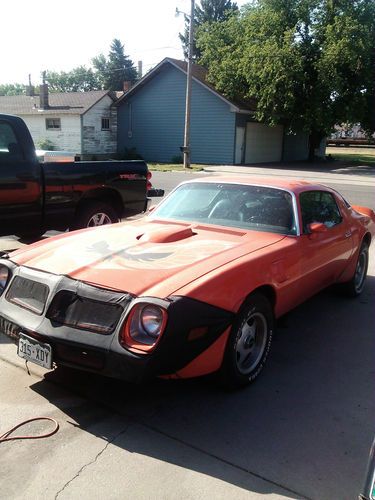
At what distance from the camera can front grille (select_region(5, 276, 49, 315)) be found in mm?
3310

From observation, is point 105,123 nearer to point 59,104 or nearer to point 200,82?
point 59,104

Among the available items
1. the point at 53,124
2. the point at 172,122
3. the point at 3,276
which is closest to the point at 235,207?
the point at 3,276

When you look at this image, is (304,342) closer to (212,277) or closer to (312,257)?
(312,257)

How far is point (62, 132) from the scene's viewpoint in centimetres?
3422

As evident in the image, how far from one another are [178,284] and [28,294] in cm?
110

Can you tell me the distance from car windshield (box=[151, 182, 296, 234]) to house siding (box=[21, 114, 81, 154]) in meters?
29.8

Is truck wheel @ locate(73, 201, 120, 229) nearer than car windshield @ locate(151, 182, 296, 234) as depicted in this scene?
No

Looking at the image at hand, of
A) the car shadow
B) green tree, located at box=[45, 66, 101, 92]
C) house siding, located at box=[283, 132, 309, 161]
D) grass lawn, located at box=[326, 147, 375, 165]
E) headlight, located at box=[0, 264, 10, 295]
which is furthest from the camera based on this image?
A: green tree, located at box=[45, 66, 101, 92]

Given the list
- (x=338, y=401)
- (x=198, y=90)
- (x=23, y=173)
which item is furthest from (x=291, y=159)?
(x=338, y=401)

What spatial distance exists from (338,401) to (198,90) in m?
29.0

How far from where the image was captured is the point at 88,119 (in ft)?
109

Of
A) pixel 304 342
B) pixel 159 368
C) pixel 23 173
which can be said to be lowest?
pixel 304 342

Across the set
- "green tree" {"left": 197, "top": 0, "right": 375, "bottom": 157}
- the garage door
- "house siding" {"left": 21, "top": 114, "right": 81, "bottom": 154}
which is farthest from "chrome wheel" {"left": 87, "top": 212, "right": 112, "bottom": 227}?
"house siding" {"left": 21, "top": 114, "right": 81, "bottom": 154}

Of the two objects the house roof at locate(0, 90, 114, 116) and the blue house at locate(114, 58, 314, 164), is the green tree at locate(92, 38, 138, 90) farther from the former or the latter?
the blue house at locate(114, 58, 314, 164)
